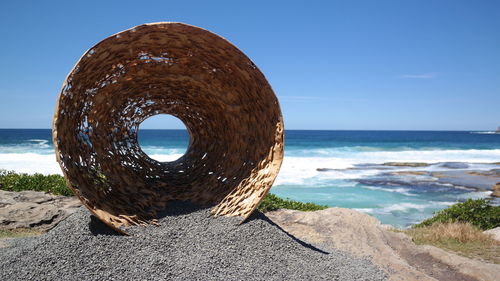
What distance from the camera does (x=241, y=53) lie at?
382cm

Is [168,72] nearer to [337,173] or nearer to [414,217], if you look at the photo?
[414,217]

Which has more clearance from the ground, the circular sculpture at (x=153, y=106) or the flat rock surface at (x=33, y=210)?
the circular sculpture at (x=153, y=106)

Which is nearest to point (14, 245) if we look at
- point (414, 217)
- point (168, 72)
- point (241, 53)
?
point (168, 72)

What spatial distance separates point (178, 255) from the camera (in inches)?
136

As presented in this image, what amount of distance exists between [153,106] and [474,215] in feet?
20.8

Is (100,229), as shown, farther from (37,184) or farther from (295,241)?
(37,184)

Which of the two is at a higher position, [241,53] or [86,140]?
[241,53]

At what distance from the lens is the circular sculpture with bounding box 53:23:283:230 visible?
3.60 meters

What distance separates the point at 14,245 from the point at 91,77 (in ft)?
7.07

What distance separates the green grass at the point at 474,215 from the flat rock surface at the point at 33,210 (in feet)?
21.9

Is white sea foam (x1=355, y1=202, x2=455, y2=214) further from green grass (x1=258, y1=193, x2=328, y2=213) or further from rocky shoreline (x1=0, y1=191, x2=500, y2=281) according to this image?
rocky shoreline (x1=0, y1=191, x2=500, y2=281)

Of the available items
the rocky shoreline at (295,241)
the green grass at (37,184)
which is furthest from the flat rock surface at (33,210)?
the green grass at (37,184)

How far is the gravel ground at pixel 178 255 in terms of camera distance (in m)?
3.18

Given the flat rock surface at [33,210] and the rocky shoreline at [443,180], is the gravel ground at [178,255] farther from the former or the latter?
the rocky shoreline at [443,180]
